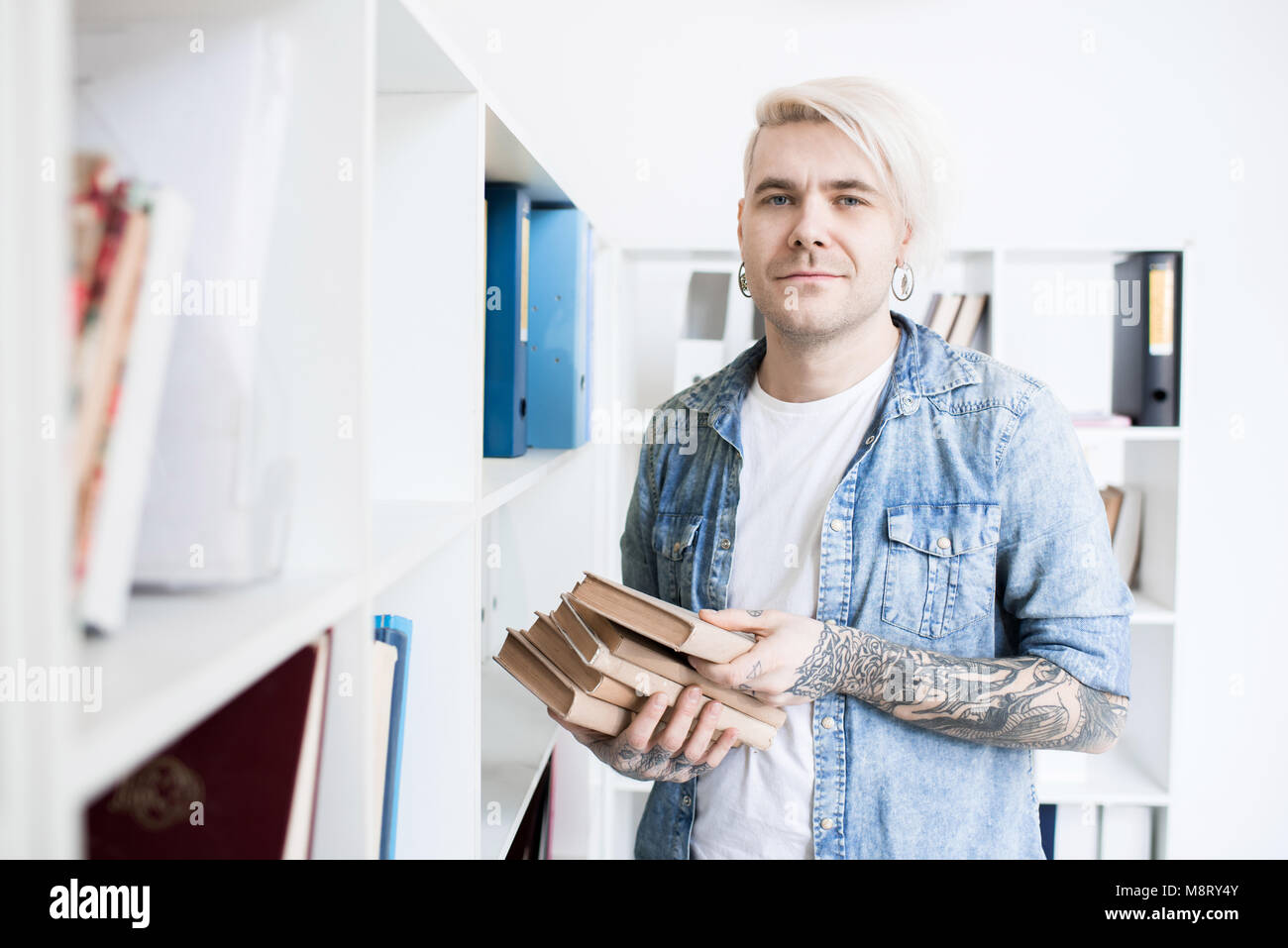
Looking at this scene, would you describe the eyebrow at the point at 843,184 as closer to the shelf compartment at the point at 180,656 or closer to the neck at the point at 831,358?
the neck at the point at 831,358

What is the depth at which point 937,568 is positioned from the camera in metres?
1.12

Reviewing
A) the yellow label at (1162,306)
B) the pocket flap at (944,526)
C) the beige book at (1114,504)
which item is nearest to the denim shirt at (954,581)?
the pocket flap at (944,526)

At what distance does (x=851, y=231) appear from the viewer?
45.8 inches

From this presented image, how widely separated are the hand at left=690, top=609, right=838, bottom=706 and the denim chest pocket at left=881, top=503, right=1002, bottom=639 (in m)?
0.15

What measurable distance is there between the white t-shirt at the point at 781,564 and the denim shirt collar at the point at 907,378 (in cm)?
3

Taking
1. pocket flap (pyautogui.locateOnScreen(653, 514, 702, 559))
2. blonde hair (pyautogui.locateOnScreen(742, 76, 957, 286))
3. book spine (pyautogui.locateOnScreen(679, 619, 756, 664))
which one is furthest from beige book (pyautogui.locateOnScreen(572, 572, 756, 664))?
blonde hair (pyautogui.locateOnScreen(742, 76, 957, 286))

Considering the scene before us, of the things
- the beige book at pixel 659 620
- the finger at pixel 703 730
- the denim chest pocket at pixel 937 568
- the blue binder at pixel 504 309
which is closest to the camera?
the beige book at pixel 659 620

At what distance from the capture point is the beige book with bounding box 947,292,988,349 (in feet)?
6.59

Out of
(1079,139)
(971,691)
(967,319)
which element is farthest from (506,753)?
(1079,139)

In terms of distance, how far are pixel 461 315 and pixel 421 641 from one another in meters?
0.32

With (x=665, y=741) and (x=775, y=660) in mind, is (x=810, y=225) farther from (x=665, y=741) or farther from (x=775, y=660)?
(x=665, y=741)

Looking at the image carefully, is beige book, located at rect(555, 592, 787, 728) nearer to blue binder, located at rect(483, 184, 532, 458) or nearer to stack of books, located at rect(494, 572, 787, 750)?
stack of books, located at rect(494, 572, 787, 750)

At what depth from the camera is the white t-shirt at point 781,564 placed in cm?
111

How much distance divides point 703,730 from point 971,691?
12.9 inches
